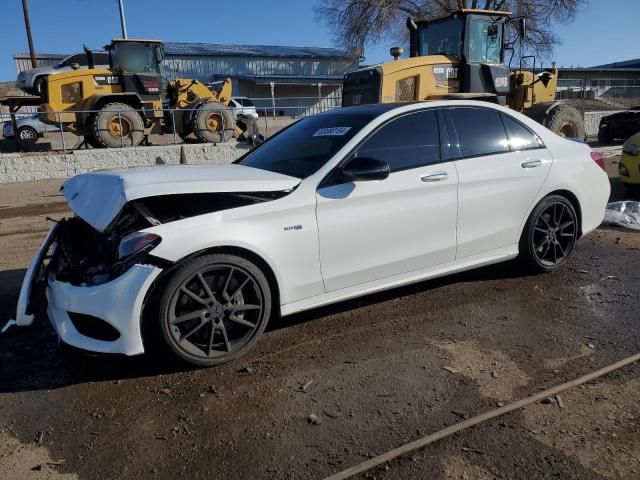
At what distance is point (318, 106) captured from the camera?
23.0 m

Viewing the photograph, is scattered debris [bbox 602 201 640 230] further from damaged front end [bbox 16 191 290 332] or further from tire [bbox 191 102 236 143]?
tire [bbox 191 102 236 143]

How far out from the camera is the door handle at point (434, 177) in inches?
163

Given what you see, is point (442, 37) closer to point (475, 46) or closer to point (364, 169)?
point (475, 46)

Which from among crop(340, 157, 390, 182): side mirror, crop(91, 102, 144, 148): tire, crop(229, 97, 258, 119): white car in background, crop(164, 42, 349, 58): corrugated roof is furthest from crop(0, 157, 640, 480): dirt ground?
crop(164, 42, 349, 58): corrugated roof

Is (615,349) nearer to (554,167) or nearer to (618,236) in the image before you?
(554,167)

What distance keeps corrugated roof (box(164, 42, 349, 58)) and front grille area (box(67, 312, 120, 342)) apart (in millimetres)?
45185

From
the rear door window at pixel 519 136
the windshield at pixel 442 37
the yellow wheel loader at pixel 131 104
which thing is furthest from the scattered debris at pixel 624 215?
the yellow wheel loader at pixel 131 104

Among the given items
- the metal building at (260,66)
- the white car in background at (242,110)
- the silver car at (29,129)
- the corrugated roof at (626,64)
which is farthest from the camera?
the corrugated roof at (626,64)

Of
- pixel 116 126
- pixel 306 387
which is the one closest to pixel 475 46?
pixel 116 126

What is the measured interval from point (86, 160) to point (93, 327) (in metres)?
12.7

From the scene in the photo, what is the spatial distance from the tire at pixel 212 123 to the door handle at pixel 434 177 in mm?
13701

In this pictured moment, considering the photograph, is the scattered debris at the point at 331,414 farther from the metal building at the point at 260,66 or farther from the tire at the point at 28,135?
the metal building at the point at 260,66

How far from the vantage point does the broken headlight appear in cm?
311

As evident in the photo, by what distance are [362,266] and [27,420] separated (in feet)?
7.36
